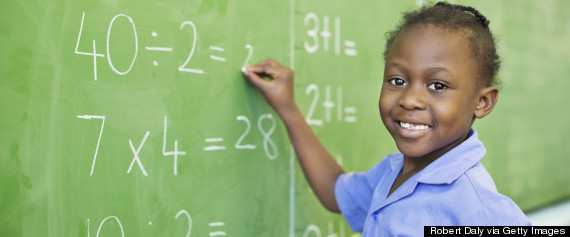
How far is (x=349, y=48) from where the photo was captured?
129cm

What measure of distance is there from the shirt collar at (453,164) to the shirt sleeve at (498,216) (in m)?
0.07

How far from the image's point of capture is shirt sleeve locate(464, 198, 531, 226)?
80cm

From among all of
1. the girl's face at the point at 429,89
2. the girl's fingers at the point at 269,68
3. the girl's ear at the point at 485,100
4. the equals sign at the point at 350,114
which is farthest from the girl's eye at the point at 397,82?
the equals sign at the point at 350,114

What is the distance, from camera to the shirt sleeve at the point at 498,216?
80cm

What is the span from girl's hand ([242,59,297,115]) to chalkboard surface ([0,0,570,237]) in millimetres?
22

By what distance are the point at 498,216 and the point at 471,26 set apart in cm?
31

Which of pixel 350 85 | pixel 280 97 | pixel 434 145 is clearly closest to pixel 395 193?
pixel 434 145

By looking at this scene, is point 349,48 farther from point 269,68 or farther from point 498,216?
point 498,216

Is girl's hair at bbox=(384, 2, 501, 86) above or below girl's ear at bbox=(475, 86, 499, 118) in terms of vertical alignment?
above

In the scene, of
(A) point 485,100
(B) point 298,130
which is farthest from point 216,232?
(A) point 485,100

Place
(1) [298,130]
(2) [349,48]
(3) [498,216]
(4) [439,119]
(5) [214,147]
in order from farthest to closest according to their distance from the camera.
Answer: (2) [349,48] → (1) [298,130] → (5) [214,147] → (4) [439,119] → (3) [498,216]

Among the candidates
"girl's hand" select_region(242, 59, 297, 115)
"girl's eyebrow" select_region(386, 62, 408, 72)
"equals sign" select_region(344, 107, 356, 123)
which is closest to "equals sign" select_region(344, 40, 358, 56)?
"equals sign" select_region(344, 107, 356, 123)

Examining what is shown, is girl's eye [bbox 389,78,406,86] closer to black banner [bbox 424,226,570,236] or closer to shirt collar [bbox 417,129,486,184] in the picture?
shirt collar [bbox 417,129,486,184]

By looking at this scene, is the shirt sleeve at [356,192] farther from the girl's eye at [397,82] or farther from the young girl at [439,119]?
the girl's eye at [397,82]
